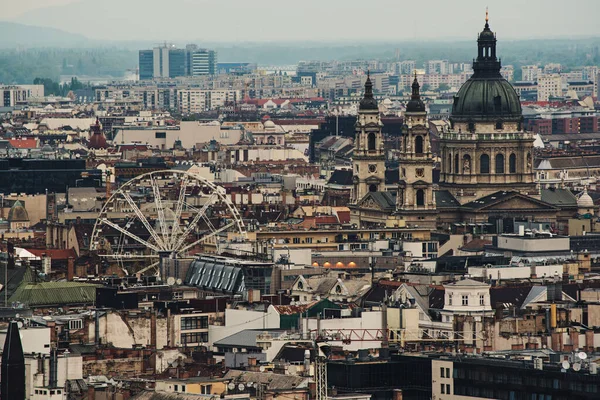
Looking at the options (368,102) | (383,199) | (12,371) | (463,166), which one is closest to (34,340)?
(12,371)

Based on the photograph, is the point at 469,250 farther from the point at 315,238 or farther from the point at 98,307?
the point at 98,307

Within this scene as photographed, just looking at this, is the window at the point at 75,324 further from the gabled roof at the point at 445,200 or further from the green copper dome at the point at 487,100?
the green copper dome at the point at 487,100

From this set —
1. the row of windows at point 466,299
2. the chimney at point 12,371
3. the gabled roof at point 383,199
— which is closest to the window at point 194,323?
the row of windows at point 466,299

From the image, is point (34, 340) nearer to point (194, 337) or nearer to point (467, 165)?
point (194, 337)

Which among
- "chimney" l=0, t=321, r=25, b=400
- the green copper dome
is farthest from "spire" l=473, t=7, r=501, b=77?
"chimney" l=0, t=321, r=25, b=400

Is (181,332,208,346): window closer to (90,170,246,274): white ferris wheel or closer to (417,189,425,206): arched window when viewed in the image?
(90,170,246,274): white ferris wheel
